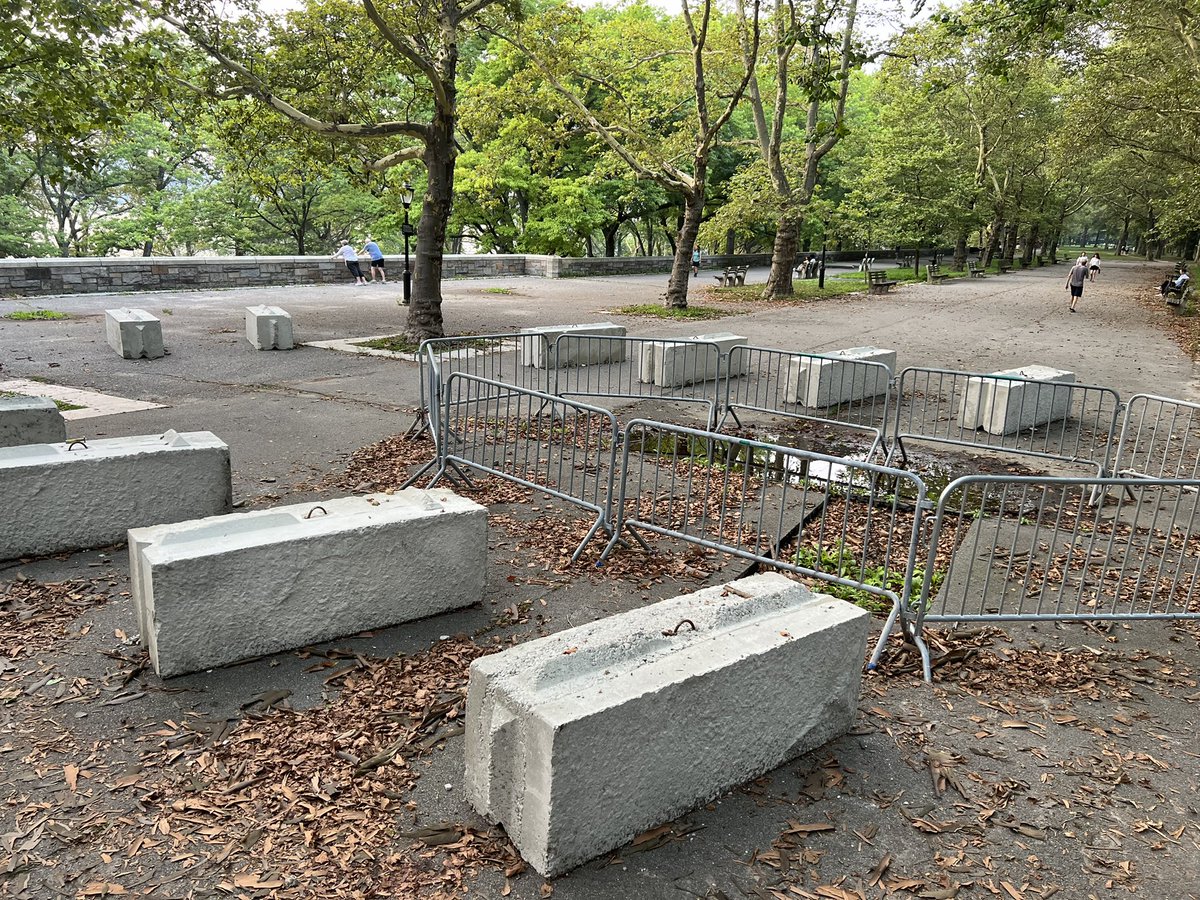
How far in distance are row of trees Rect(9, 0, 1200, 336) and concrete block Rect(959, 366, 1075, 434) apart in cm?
378

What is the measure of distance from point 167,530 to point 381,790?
1.99 meters

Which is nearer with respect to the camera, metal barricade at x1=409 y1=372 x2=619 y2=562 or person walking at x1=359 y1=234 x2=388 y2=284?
metal barricade at x1=409 y1=372 x2=619 y2=562

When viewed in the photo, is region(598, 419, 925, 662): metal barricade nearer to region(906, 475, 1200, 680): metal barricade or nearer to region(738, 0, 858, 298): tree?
region(906, 475, 1200, 680): metal barricade

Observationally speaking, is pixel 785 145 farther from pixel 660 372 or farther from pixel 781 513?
pixel 781 513

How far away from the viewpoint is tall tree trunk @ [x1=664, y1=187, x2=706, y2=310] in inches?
868

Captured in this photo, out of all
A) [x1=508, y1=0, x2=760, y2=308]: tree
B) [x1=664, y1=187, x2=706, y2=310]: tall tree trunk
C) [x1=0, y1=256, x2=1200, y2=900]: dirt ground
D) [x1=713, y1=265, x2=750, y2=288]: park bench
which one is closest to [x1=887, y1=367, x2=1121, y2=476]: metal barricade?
[x1=0, y1=256, x2=1200, y2=900]: dirt ground

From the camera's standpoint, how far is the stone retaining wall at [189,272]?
22.3 m

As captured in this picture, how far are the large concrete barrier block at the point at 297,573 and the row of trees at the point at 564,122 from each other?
19.9 ft

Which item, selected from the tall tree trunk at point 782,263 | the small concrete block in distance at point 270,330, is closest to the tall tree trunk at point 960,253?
the tall tree trunk at point 782,263

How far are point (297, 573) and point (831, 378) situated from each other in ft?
28.0

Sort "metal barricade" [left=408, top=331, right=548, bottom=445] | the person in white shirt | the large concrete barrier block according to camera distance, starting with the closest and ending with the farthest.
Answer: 1. the large concrete barrier block
2. "metal barricade" [left=408, top=331, right=548, bottom=445]
3. the person in white shirt

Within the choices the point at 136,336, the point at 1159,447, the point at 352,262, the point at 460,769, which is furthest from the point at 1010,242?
the point at 460,769

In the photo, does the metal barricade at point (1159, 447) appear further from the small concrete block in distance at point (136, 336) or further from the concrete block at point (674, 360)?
the small concrete block in distance at point (136, 336)

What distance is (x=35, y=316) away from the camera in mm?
18438
